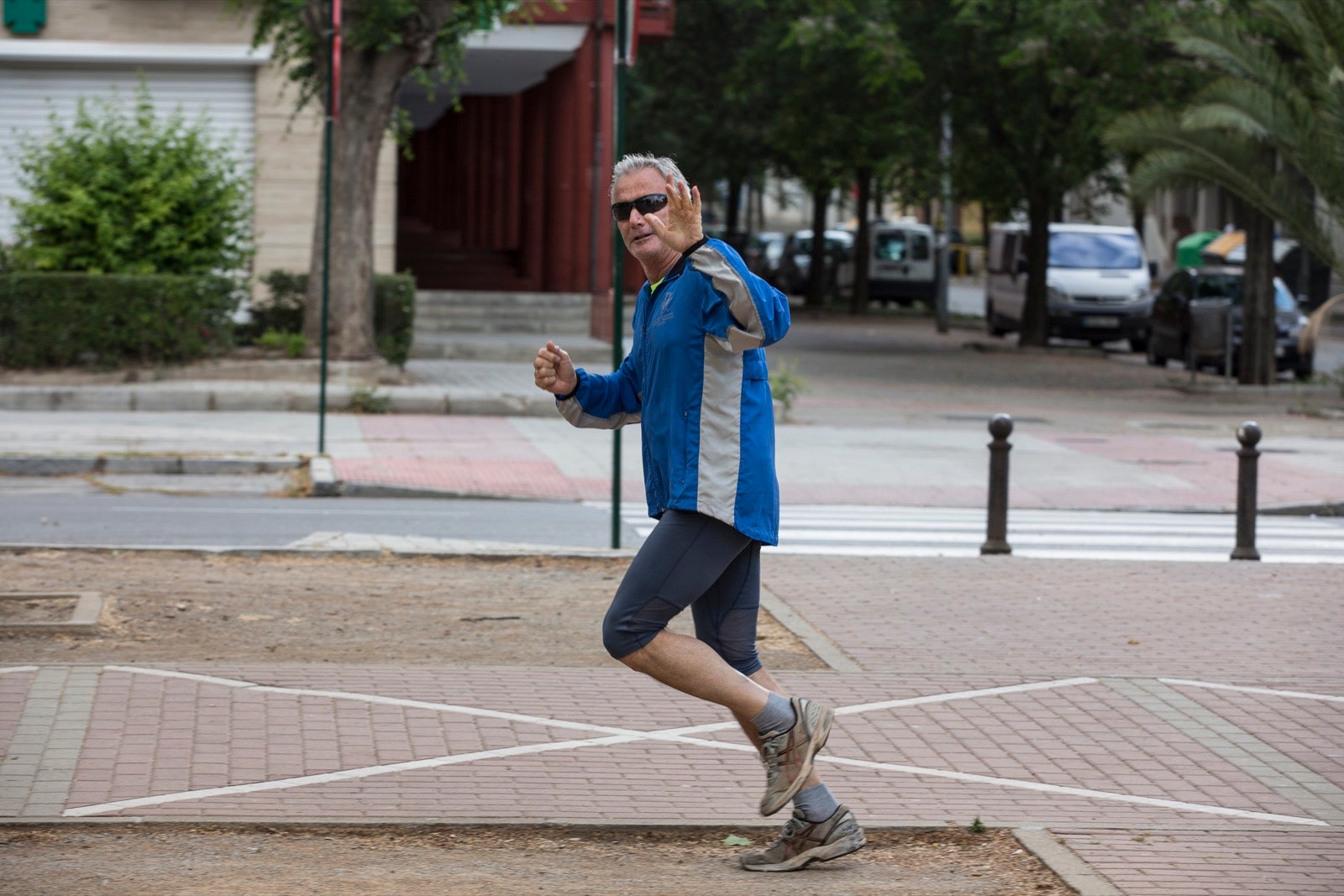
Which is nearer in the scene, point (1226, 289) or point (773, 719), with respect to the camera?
point (773, 719)

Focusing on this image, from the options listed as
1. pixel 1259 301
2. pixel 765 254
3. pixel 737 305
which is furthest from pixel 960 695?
pixel 765 254

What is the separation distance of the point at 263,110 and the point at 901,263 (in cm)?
2729

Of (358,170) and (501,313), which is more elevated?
(358,170)

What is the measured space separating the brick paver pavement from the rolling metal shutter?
755 inches

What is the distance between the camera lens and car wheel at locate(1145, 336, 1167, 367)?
31422 millimetres

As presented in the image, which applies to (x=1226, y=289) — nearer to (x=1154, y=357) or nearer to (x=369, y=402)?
(x=1154, y=357)

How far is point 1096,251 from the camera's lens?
117 feet

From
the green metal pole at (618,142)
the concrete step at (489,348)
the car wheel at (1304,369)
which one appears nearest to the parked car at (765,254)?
the car wheel at (1304,369)

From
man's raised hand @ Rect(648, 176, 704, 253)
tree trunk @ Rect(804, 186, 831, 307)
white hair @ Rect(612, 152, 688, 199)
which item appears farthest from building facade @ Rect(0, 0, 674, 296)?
man's raised hand @ Rect(648, 176, 704, 253)

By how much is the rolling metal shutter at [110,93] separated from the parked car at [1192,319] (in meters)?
14.2

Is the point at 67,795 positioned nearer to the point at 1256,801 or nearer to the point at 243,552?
the point at 1256,801

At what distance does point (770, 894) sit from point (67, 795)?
2.10m

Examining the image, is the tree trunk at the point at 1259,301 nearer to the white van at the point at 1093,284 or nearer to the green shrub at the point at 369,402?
the white van at the point at 1093,284

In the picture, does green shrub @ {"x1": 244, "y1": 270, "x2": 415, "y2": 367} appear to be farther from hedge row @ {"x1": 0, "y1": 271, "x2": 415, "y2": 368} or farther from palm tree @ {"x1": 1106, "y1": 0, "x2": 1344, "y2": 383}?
palm tree @ {"x1": 1106, "y1": 0, "x2": 1344, "y2": 383}
